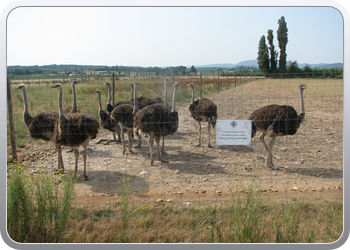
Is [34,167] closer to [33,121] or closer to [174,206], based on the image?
[33,121]

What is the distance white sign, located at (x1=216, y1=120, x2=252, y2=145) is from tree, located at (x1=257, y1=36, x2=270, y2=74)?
5.56 metres

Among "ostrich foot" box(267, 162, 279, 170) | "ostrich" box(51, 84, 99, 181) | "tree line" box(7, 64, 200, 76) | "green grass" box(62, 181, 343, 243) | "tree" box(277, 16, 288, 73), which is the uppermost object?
"tree" box(277, 16, 288, 73)

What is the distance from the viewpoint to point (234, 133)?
491cm

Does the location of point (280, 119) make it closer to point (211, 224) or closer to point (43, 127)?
point (211, 224)

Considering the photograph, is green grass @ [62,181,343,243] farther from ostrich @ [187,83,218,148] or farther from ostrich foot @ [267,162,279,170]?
ostrich @ [187,83,218,148]

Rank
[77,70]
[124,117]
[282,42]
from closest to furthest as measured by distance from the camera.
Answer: [124,117]
[282,42]
[77,70]

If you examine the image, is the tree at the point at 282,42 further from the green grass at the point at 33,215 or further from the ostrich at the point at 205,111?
the green grass at the point at 33,215

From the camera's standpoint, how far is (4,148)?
13.1ft

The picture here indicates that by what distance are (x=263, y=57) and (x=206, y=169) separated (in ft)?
16.6

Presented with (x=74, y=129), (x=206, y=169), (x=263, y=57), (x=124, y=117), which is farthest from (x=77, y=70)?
(x=206, y=169)

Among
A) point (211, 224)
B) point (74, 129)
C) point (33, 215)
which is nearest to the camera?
point (33, 215)

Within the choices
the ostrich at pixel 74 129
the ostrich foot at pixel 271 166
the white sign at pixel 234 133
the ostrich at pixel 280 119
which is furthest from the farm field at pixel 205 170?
the ostrich at pixel 74 129

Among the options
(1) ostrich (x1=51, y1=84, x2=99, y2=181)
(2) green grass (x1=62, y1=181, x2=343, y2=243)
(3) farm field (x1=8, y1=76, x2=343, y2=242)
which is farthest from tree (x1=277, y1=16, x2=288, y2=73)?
(1) ostrich (x1=51, y1=84, x2=99, y2=181)

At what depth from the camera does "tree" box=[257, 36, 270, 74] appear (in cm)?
988
